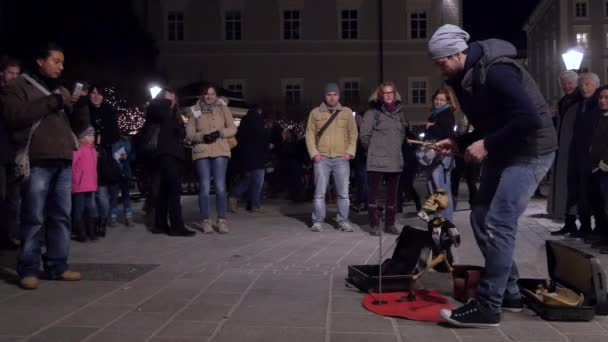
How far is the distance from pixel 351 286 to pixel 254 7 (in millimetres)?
39802

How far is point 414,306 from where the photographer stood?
5.11 metres

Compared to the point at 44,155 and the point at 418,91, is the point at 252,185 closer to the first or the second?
the point at 44,155

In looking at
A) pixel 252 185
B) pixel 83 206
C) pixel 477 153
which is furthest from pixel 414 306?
pixel 252 185

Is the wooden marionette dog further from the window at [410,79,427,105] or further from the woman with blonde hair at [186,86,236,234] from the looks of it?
the window at [410,79,427,105]

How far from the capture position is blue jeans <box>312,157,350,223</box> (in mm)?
9680

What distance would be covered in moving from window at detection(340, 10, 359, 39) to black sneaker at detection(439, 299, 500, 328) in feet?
131

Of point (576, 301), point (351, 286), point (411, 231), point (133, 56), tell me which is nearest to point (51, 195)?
point (351, 286)

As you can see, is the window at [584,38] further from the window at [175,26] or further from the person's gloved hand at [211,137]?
the person's gloved hand at [211,137]

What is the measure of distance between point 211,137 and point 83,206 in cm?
181

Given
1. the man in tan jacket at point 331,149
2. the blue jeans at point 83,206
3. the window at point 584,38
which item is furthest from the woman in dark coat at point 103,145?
the window at point 584,38

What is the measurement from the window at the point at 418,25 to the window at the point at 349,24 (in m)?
3.39

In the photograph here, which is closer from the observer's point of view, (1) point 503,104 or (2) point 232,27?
(1) point 503,104

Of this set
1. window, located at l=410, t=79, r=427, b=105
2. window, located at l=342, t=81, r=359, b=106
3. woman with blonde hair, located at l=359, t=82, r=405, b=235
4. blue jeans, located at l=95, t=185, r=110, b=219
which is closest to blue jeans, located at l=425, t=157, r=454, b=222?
woman with blonde hair, located at l=359, t=82, r=405, b=235

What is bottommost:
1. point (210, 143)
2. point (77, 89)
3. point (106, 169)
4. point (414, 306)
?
point (414, 306)
